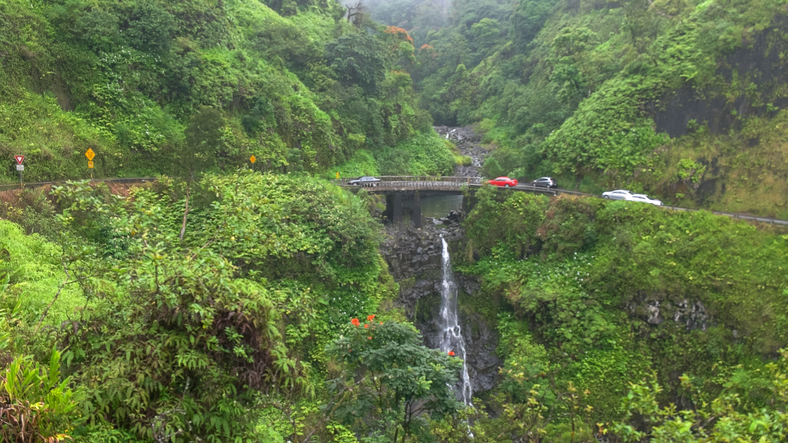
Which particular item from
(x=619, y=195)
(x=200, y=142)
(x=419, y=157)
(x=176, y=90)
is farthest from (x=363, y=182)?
(x=619, y=195)

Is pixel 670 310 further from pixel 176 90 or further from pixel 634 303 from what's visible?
pixel 176 90

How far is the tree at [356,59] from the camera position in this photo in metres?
33.5

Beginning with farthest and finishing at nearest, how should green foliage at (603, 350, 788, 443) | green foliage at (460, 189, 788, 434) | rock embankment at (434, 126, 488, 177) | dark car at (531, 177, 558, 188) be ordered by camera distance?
rock embankment at (434, 126, 488, 177)
dark car at (531, 177, 558, 188)
green foliage at (460, 189, 788, 434)
green foliage at (603, 350, 788, 443)

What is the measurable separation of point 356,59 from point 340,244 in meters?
19.5

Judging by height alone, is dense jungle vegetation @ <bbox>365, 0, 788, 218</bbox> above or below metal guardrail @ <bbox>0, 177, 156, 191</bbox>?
above

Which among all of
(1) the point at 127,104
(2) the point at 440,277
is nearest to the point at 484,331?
(2) the point at 440,277

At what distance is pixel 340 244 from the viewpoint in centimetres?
1956

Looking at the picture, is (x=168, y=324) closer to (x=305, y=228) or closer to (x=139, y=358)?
(x=139, y=358)

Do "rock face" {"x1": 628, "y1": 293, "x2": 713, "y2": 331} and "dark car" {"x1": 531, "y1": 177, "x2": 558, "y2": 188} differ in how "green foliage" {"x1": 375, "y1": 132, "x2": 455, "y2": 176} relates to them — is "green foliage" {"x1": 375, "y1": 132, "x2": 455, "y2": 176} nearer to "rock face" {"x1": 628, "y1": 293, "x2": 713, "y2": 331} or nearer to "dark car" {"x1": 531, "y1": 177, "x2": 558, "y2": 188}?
"dark car" {"x1": 531, "y1": 177, "x2": 558, "y2": 188}

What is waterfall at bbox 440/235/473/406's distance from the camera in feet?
66.8

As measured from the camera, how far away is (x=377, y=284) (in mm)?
19672

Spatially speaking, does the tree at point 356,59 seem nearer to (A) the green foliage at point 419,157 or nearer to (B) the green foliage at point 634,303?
(A) the green foliage at point 419,157

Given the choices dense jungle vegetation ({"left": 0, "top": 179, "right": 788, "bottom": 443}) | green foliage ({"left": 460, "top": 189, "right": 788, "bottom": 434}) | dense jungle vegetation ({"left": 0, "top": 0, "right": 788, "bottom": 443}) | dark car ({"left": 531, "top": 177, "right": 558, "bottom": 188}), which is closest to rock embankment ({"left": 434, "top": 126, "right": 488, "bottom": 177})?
dense jungle vegetation ({"left": 0, "top": 0, "right": 788, "bottom": 443})

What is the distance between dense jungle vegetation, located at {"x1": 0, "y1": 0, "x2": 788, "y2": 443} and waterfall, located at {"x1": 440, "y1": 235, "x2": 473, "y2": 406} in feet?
2.74
